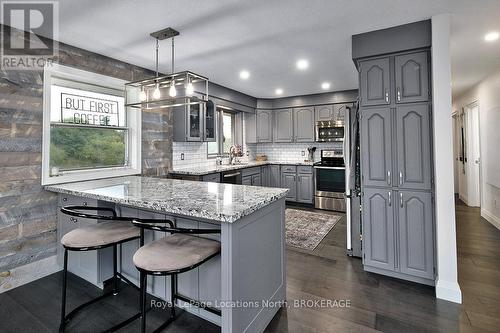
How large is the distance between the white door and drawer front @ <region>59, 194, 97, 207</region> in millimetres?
6552

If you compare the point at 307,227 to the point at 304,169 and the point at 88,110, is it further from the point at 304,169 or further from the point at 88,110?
the point at 88,110

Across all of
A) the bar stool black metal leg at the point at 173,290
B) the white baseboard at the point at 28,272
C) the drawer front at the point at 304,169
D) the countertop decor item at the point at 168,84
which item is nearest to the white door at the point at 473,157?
the drawer front at the point at 304,169

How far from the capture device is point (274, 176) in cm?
597

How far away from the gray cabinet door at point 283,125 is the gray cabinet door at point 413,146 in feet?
11.7

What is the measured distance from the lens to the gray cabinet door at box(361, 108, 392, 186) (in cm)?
255

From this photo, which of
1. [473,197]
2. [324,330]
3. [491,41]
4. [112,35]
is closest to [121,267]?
[324,330]

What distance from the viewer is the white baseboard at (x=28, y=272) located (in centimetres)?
240

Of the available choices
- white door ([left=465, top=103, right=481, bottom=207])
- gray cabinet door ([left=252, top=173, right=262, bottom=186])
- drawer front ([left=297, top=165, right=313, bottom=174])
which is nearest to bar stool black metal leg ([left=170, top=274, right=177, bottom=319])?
gray cabinet door ([left=252, top=173, right=262, bottom=186])

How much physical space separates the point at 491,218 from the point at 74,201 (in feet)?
19.7

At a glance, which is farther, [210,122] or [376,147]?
[210,122]

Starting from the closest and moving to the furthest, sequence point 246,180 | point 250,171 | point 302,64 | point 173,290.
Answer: point 173,290 → point 302,64 → point 246,180 → point 250,171

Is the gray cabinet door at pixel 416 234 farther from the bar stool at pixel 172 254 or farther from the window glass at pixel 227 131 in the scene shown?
the window glass at pixel 227 131

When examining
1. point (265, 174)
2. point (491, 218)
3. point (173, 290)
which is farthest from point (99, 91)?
point (491, 218)

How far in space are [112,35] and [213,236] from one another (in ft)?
7.63
